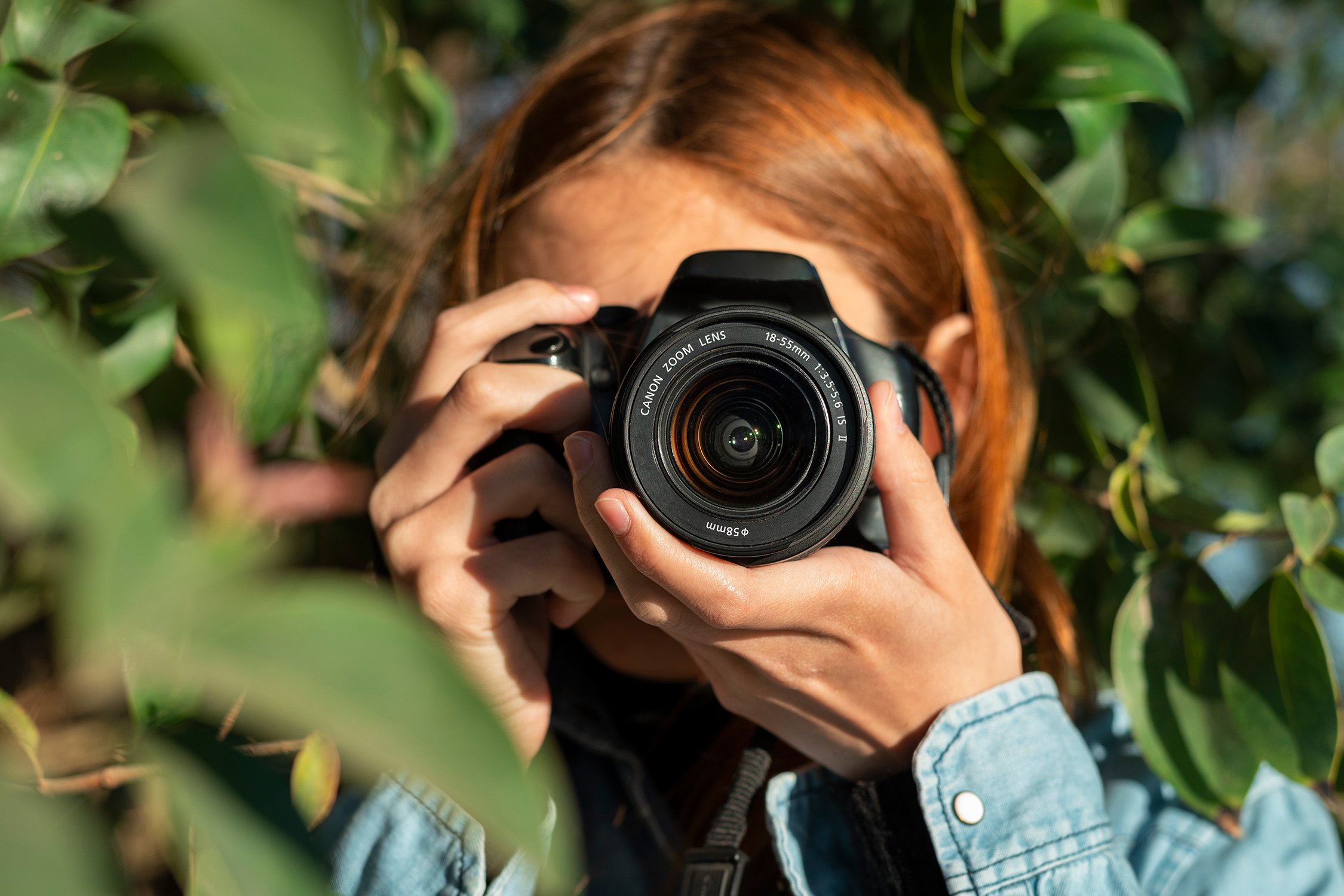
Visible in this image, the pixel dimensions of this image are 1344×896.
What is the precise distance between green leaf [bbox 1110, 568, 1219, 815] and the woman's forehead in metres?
0.26

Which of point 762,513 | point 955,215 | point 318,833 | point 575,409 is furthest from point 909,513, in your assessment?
point 318,833

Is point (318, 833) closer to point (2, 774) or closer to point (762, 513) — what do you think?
point (762, 513)

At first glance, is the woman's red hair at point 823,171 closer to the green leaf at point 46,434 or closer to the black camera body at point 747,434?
the black camera body at point 747,434

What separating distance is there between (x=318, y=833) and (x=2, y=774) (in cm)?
60

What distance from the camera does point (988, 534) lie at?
28.6 inches

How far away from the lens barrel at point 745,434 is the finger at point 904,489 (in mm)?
17

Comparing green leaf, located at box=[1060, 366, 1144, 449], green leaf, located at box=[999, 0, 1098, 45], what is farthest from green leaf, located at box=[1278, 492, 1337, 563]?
green leaf, located at box=[999, 0, 1098, 45]

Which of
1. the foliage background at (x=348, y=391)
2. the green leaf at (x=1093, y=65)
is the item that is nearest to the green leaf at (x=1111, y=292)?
the foliage background at (x=348, y=391)

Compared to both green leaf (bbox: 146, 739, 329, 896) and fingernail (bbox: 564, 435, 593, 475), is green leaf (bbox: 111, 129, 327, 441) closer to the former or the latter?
green leaf (bbox: 146, 739, 329, 896)

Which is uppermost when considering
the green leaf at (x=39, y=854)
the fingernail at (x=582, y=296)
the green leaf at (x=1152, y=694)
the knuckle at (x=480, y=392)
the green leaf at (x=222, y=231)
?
the green leaf at (x=222, y=231)

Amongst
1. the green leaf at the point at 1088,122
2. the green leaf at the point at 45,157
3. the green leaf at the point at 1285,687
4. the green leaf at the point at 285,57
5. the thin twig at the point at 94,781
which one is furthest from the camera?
the green leaf at the point at 1088,122

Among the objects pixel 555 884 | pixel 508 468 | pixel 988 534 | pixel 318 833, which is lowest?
pixel 318 833

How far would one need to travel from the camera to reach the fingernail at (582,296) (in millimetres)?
599

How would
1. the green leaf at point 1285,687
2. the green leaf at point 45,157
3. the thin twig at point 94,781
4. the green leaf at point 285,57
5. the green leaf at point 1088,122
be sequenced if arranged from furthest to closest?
the green leaf at point 1088,122 → the green leaf at point 1285,687 → the thin twig at point 94,781 → the green leaf at point 45,157 → the green leaf at point 285,57
